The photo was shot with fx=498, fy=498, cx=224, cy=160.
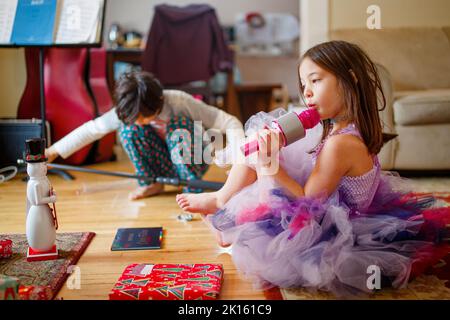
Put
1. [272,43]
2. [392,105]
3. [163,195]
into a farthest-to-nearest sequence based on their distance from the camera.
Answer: [272,43] < [392,105] < [163,195]

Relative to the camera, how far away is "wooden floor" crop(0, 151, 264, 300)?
3.91ft

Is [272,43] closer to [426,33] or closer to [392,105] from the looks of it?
[426,33]

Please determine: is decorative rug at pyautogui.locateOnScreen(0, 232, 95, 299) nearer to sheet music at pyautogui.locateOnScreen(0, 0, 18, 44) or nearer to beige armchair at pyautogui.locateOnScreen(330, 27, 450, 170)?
sheet music at pyautogui.locateOnScreen(0, 0, 18, 44)

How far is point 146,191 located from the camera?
2055 mm

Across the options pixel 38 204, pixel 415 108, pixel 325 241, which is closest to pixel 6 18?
pixel 38 204

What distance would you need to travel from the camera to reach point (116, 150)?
3102 millimetres

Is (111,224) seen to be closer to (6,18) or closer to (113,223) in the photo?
(113,223)

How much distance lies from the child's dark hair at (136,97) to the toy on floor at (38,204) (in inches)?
23.5

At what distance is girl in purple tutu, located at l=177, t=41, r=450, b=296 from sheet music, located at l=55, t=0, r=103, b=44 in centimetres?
128

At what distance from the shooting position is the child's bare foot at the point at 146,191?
2031 mm

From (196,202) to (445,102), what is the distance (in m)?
1.35
